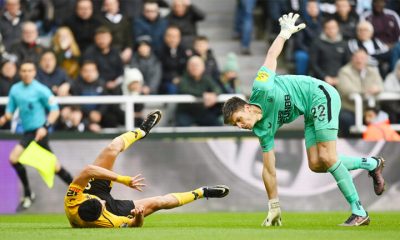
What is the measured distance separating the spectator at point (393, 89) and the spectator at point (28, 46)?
247 inches

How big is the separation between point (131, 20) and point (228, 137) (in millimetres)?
4057

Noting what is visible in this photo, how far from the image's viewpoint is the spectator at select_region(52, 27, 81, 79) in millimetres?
20875

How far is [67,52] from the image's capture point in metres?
21.0

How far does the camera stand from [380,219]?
1541 centimetres

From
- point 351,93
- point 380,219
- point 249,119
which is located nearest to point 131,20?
point 351,93

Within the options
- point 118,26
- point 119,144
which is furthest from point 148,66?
point 119,144

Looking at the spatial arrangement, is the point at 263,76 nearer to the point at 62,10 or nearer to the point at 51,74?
the point at 51,74

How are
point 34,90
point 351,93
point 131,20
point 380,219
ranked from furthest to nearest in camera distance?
1. point 131,20
2. point 351,93
3. point 34,90
4. point 380,219

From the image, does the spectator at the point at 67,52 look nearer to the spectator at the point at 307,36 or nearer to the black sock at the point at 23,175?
the black sock at the point at 23,175

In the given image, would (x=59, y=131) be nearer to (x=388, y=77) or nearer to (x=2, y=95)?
(x=2, y=95)

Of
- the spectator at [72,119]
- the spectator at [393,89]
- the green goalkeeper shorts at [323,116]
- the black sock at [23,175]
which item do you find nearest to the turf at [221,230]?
the green goalkeeper shorts at [323,116]

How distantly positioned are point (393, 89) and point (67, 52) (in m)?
6.05

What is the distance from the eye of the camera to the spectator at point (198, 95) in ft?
64.9

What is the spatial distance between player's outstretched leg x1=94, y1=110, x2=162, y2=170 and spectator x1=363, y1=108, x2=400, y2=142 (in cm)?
596
